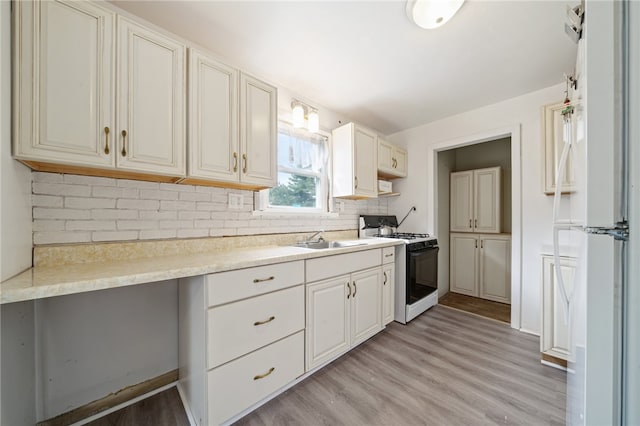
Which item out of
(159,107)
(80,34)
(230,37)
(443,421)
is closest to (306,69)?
(230,37)

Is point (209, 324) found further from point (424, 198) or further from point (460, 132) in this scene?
point (460, 132)

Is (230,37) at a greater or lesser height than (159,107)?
greater

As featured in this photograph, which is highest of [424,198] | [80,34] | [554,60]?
[554,60]

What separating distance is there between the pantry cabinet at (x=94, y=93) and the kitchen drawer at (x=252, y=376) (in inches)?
46.2

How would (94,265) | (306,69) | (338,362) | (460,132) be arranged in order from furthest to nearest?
(460,132), (306,69), (338,362), (94,265)

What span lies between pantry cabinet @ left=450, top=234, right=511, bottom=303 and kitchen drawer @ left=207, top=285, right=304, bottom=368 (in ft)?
10.3

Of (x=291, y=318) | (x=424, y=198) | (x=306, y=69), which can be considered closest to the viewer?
(x=291, y=318)

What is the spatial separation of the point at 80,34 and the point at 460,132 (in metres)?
3.47

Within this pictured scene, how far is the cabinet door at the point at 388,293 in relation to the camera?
2338 mm

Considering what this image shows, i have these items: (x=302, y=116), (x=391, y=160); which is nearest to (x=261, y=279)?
(x=302, y=116)

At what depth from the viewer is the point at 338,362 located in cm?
185

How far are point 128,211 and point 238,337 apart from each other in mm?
1046

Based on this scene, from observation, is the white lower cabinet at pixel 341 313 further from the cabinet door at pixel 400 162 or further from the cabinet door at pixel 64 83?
the cabinet door at pixel 400 162

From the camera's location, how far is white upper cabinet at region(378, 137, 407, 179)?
3.01 metres
